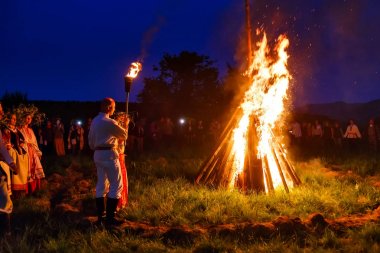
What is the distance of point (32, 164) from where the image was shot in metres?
9.59

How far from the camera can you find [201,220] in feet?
23.5

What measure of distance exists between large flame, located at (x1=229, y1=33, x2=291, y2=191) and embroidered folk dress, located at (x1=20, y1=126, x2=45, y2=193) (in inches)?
169

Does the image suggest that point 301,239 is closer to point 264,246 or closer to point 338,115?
point 264,246

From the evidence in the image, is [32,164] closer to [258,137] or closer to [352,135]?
[258,137]

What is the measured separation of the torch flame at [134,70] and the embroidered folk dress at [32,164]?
9.25ft

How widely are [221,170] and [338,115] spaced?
277ft

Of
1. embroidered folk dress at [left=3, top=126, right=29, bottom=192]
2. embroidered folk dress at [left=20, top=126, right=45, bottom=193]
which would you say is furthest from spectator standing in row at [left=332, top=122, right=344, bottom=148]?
embroidered folk dress at [left=3, top=126, right=29, bottom=192]

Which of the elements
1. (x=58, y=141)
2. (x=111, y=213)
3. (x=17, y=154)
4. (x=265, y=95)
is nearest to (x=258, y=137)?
(x=265, y=95)

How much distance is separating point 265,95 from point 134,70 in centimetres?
347

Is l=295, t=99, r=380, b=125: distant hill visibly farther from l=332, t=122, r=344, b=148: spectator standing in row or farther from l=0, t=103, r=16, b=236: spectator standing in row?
l=0, t=103, r=16, b=236: spectator standing in row

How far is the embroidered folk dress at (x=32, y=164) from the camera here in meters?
9.48

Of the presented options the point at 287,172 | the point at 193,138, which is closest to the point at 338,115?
the point at 193,138

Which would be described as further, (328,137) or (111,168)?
(328,137)

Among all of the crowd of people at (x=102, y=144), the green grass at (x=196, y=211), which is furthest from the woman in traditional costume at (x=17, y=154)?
the green grass at (x=196, y=211)
